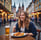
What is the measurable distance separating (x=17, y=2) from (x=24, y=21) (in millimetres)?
312

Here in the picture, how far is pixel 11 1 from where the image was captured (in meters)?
1.18

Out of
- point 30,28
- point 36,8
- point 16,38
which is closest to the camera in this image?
point 16,38

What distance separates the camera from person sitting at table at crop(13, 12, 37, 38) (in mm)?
1066

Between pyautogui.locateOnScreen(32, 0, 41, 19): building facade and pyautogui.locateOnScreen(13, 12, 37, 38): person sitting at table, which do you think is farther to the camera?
pyautogui.locateOnScreen(32, 0, 41, 19): building facade

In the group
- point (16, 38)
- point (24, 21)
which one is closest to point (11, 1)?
point (24, 21)

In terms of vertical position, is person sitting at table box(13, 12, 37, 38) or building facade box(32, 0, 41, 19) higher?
building facade box(32, 0, 41, 19)

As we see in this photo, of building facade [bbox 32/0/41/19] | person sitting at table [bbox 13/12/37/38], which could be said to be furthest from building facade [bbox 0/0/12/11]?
building facade [bbox 32/0/41/19]

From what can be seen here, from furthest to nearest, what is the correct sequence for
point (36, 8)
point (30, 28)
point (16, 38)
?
1. point (36, 8)
2. point (30, 28)
3. point (16, 38)

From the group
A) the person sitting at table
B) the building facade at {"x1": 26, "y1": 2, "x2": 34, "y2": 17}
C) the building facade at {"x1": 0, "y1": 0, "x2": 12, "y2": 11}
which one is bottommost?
the person sitting at table

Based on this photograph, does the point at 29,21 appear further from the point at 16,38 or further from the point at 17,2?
the point at 16,38

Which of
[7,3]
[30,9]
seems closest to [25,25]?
[30,9]

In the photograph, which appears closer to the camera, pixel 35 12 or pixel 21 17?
pixel 21 17

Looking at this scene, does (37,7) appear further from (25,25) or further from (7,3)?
(7,3)

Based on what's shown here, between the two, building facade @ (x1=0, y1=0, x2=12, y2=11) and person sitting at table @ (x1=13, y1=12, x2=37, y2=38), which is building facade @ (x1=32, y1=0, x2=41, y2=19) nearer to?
person sitting at table @ (x1=13, y1=12, x2=37, y2=38)
